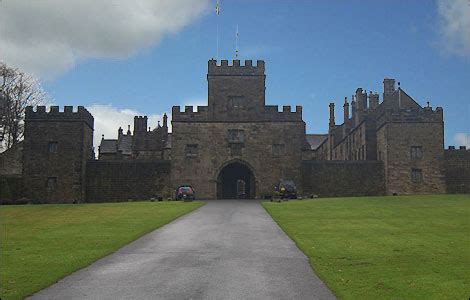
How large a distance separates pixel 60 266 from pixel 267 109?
37.2 m

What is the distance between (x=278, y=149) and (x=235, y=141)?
13.7 feet

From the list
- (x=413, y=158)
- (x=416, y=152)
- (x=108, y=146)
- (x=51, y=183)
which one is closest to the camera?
(x=51, y=183)

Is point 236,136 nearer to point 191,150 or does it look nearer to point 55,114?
point 191,150

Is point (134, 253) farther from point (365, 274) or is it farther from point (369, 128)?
point (369, 128)

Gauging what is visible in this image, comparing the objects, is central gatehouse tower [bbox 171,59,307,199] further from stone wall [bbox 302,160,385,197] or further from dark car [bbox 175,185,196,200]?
dark car [bbox 175,185,196,200]

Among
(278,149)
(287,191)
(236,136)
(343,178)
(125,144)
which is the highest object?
(125,144)

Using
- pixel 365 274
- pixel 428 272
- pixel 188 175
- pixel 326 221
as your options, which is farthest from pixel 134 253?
pixel 188 175

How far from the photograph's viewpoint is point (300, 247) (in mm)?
15914

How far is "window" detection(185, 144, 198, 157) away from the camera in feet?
157

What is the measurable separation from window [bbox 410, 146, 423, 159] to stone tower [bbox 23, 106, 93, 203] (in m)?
30.7

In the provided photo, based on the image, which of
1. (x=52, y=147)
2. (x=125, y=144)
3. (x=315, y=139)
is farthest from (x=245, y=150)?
(x=315, y=139)

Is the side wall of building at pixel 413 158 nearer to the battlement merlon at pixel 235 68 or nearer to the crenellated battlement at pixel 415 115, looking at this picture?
the crenellated battlement at pixel 415 115

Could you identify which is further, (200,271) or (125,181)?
(125,181)

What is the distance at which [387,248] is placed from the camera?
15641 mm
